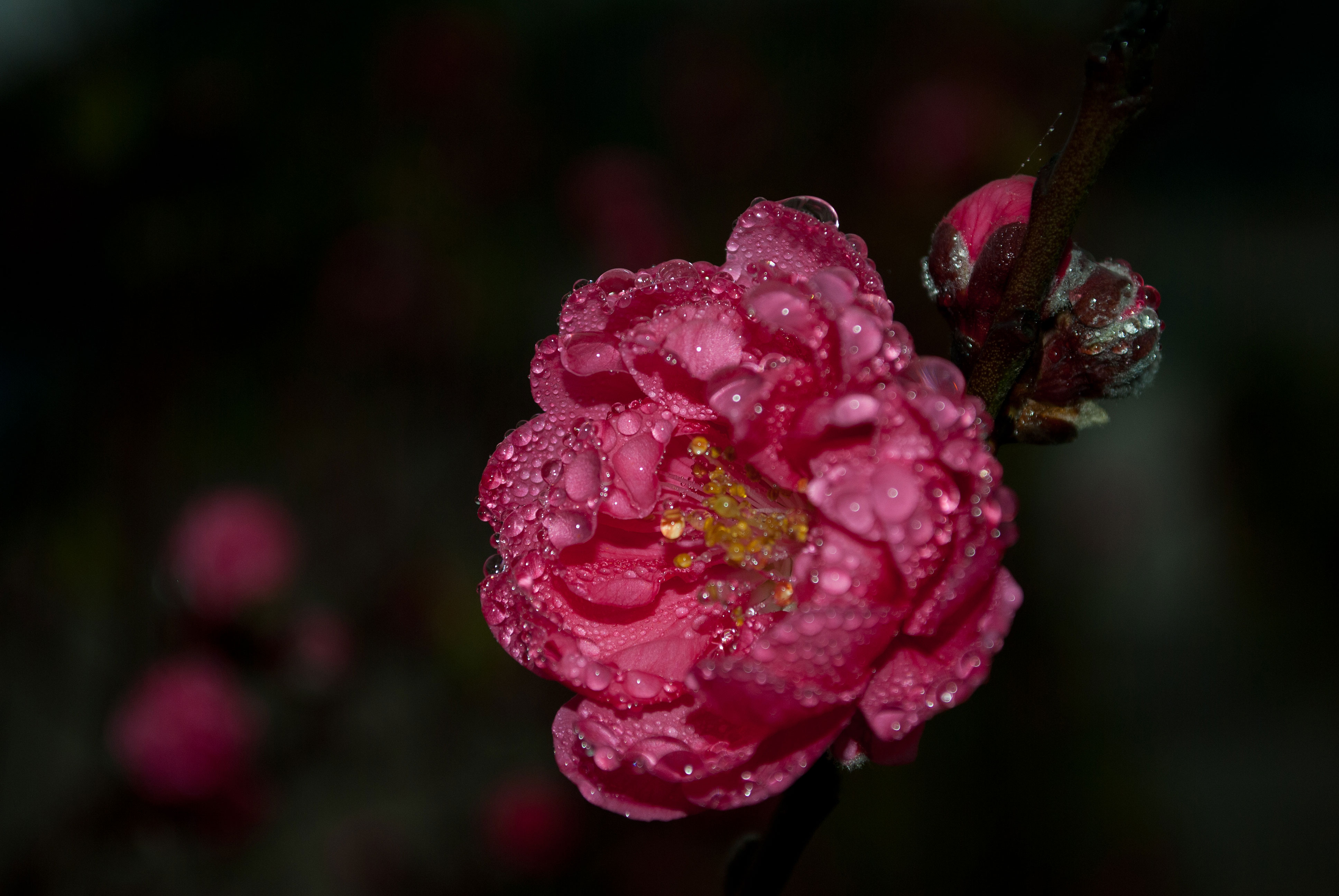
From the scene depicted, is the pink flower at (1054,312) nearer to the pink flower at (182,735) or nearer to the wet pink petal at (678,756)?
the wet pink petal at (678,756)

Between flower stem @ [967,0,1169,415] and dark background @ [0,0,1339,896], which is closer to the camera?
flower stem @ [967,0,1169,415]

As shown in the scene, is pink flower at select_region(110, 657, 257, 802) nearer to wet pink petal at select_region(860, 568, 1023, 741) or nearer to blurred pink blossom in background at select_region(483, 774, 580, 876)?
blurred pink blossom in background at select_region(483, 774, 580, 876)

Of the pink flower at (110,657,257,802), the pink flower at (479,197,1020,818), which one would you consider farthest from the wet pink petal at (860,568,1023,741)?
the pink flower at (110,657,257,802)

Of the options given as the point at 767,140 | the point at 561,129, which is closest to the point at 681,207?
the point at 767,140

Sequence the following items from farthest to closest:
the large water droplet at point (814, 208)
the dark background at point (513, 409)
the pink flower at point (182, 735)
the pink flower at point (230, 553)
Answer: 1. the dark background at point (513, 409)
2. the pink flower at point (230, 553)
3. the pink flower at point (182, 735)
4. the large water droplet at point (814, 208)

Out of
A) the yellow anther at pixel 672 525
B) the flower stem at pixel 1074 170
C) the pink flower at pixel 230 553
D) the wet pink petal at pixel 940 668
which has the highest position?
the flower stem at pixel 1074 170

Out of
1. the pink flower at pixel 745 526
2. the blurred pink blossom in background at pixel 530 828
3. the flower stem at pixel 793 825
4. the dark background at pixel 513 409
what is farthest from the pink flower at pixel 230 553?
the flower stem at pixel 793 825
